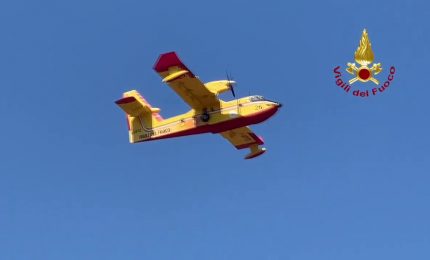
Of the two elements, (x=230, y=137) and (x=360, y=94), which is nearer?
(x=360, y=94)

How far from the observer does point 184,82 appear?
73250 mm

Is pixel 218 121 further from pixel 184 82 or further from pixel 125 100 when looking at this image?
pixel 125 100

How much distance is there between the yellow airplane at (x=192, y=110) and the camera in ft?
237

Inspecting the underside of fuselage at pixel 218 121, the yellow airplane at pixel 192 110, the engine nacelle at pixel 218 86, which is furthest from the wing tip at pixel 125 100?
the engine nacelle at pixel 218 86

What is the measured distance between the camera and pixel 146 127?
7944 cm

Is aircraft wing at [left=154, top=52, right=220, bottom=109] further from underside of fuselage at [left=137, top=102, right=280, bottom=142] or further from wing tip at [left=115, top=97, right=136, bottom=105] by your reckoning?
wing tip at [left=115, top=97, right=136, bottom=105]

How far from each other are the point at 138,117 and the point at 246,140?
37.6ft

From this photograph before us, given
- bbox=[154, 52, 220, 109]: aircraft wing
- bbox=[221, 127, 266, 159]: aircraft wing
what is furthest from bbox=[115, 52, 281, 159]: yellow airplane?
bbox=[221, 127, 266, 159]: aircraft wing

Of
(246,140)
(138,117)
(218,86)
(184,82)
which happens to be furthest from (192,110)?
(246,140)

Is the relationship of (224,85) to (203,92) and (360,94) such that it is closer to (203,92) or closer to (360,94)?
(203,92)

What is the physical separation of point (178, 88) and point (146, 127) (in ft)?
23.7

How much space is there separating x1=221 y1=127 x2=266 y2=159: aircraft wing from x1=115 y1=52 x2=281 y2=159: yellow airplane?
412 centimetres

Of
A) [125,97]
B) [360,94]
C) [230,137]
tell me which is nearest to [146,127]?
[125,97]

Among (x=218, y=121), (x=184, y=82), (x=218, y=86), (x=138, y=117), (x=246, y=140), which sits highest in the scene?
(x=184, y=82)
